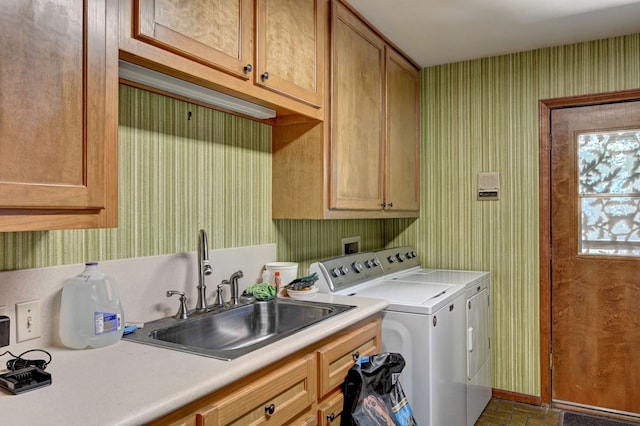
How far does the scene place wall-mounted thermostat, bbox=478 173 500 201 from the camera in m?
3.27

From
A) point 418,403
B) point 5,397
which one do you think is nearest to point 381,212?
point 418,403

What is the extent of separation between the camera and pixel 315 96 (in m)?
2.23

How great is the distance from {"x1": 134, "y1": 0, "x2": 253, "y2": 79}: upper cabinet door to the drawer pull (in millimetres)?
1128

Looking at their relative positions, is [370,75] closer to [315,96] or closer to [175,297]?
[315,96]

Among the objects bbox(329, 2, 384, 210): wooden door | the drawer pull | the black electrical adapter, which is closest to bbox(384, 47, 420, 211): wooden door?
bbox(329, 2, 384, 210): wooden door

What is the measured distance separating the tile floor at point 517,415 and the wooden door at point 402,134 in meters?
1.40

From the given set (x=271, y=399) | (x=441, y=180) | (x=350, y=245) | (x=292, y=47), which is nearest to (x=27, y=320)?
(x=271, y=399)

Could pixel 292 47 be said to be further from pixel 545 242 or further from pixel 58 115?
pixel 545 242

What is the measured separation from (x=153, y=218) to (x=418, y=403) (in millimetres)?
1472

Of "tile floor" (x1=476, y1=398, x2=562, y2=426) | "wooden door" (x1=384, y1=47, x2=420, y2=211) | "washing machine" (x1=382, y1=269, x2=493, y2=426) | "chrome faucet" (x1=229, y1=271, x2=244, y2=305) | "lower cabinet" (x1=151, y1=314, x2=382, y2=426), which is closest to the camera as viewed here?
"lower cabinet" (x1=151, y1=314, x2=382, y2=426)

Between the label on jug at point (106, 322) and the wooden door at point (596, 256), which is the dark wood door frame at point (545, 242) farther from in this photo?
the label on jug at point (106, 322)

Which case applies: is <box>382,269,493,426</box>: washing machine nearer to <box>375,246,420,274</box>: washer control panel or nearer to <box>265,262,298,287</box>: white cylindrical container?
<box>375,246,420,274</box>: washer control panel

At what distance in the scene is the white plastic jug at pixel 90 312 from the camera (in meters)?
1.43

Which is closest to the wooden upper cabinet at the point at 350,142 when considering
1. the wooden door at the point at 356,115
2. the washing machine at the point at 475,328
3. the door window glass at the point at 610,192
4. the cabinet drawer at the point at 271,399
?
the wooden door at the point at 356,115
